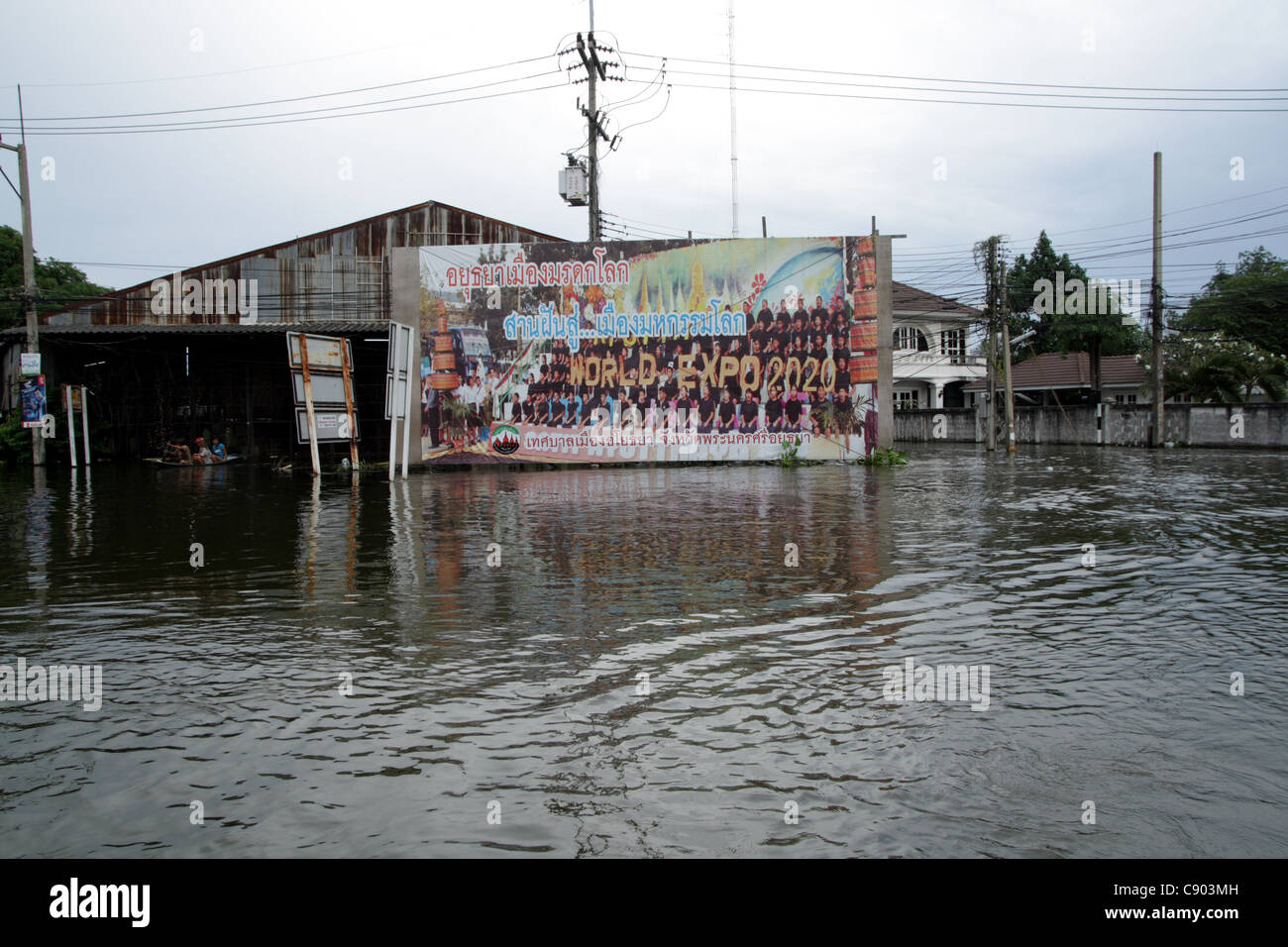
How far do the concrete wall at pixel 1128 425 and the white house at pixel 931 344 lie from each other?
631 cm

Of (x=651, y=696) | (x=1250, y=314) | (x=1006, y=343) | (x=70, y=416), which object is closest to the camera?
(x=651, y=696)

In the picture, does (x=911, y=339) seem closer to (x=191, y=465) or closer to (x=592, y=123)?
(x=592, y=123)

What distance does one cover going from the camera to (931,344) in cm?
5841

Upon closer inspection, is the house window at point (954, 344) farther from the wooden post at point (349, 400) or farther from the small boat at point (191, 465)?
the wooden post at point (349, 400)

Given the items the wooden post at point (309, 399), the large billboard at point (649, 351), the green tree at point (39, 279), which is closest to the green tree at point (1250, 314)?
the large billboard at point (649, 351)

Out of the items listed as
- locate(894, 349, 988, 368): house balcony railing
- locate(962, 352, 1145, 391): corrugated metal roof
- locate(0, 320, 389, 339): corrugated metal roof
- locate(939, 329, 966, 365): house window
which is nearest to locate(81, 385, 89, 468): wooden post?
locate(0, 320, 389, 339): corrugated metal roof

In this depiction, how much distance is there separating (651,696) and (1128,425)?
41.0 metres

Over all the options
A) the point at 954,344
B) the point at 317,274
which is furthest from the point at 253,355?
the point at 954,344

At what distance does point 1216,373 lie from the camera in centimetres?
4041

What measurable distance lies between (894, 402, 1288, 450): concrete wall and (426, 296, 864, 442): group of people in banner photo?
18635 mm

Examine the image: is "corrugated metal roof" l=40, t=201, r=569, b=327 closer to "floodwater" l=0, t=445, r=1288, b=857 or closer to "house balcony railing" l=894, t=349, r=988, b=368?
"floodwater" l=0, t=445, r=1288, b=857

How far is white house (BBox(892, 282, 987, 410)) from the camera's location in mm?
57681

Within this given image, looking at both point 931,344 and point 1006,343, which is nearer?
point 1006,343
